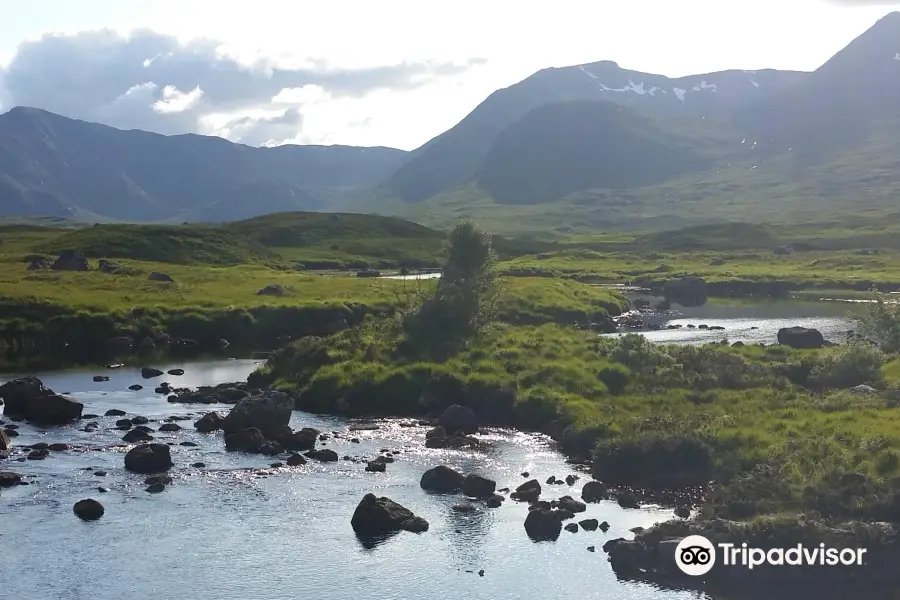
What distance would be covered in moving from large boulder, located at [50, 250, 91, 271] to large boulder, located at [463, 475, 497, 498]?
115691mm

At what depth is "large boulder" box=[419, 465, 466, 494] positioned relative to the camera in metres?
50.8

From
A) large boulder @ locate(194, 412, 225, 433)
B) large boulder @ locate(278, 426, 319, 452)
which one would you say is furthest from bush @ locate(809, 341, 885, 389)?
large boulder @ locate(194, 412, 225, 433)

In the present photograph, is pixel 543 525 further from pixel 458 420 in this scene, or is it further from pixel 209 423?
pixel 209 423

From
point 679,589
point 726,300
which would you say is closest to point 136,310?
point 679,589

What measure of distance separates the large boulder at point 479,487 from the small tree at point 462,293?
33.3m

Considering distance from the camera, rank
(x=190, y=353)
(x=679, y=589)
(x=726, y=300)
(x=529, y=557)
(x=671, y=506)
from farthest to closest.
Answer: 1. (x=726, y=300)
2. (x=190, y=353)
3. (x=671, y=506)
4. (x=529, y=557)
5. (x=679, y=589)

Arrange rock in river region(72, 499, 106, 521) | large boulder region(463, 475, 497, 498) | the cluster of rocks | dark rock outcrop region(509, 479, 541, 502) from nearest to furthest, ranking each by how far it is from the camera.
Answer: rock in river region(72, 499, 106, 521)
dark rock outcrop region(509, 479, 541, 502)
large boulder region(463, 475, 497, 498)
the cluster of rocks

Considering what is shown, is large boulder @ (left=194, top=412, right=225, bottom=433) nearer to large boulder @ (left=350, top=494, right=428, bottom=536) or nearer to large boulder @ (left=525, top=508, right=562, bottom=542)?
large boulder @ (left=350, top=494, right=428, bottom=536)

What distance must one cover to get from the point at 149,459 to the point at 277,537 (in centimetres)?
1359

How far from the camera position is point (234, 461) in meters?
56.3

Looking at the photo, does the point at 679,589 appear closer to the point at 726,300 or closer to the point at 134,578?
the point at 134,578

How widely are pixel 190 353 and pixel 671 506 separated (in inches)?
2599

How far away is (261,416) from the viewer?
61.8 m

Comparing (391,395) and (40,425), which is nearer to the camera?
(40,425)
